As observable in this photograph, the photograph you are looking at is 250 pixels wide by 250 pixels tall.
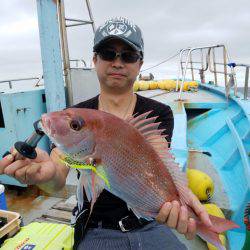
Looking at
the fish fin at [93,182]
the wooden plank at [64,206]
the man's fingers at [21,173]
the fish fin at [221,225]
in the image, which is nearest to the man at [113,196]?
the man's fingers at [21,173]

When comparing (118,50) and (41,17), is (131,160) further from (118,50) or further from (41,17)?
(41,17)

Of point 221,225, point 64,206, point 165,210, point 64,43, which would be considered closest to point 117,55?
point 165,210

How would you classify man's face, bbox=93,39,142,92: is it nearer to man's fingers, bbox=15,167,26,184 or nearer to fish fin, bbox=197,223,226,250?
man's fingers, bbox=15,167,26,184

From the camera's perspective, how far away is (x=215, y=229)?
1561 millimetres

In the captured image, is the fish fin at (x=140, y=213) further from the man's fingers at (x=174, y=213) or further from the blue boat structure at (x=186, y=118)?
the blue boat structure at (x=186, y=118)

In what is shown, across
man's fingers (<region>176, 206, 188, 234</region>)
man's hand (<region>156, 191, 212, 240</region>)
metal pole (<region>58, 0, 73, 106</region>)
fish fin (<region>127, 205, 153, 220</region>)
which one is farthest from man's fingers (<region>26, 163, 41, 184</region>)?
metal pole (<region>58, 0, 73, 106</region>)

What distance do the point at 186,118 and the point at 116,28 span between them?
373 cm

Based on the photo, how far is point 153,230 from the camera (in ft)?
6.86

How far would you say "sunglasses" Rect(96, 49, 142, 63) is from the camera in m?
2.02

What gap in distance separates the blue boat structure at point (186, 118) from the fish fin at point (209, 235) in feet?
5.27

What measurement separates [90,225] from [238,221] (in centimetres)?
202

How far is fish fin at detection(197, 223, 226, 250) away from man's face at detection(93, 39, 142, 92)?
107 centimetres

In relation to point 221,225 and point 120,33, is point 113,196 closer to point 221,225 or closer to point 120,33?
point 221,225

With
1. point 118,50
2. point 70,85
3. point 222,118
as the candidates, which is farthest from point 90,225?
point 222,118
